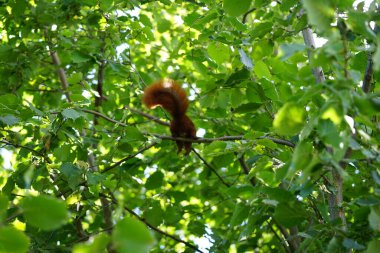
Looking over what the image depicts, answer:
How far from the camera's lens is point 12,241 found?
1027mm

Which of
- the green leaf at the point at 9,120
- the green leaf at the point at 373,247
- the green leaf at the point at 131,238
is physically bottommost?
the green leaf at the point at 131,238

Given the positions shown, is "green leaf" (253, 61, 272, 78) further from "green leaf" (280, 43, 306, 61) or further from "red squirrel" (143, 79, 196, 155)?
"green leaf" (280, 43, 306, 61)

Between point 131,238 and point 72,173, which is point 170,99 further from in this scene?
point 131,238

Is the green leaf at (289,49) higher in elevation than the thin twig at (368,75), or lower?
lower

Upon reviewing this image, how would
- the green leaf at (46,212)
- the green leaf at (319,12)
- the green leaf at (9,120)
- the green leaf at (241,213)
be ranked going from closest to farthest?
the green leaf at (46,212) < the green leaf at (319,12) < the green leaf at (241,213) < the green leaf at (9,120)

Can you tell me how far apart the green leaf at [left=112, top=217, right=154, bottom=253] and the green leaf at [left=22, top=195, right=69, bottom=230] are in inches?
5.8

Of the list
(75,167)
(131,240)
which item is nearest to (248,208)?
(75,167)

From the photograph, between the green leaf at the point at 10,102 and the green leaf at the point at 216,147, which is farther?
the green leaf at the point at 10,102

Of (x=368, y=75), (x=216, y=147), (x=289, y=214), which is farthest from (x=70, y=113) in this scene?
(x=368, y=75)

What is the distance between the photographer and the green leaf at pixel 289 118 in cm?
126

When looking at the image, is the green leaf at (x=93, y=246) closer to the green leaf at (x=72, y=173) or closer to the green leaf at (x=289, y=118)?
the green leaf at (x=289, y=118)

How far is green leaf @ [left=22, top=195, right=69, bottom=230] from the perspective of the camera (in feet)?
3.35

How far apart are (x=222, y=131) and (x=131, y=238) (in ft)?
7.14

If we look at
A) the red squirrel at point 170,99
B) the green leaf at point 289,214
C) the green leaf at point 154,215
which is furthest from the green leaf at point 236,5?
the green leaf at point 154,215
